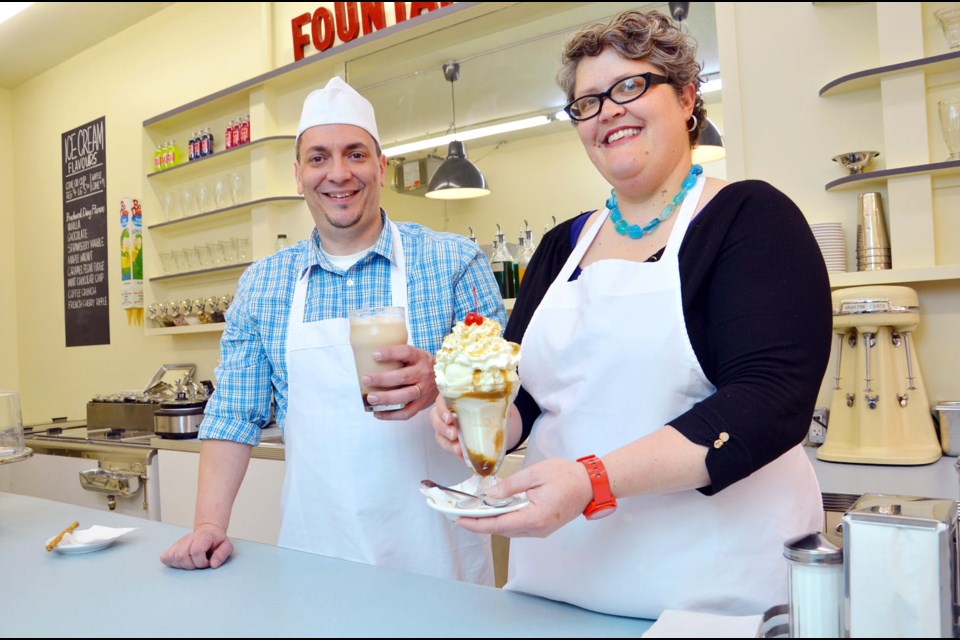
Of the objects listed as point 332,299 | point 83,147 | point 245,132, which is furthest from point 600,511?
point 83,147

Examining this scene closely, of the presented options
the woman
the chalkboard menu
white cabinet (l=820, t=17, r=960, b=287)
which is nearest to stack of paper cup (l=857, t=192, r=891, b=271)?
white cabinet (l=820, t=17, r=960, b=287)

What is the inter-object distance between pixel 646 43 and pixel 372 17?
9.60 feet

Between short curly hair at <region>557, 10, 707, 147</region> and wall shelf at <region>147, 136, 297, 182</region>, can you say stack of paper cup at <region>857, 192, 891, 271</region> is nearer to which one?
short curly hair at <region>557, 10, 707, 147</region>

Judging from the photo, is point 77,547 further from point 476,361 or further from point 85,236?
point 85,236

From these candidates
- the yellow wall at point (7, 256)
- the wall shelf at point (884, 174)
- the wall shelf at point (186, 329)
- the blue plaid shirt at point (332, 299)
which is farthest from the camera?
the yellow wall at point (7, 256)

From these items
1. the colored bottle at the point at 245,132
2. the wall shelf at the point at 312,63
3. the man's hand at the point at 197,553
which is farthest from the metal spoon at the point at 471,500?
the colored bottle at the point at 245,132

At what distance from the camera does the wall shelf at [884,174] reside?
233 centimetres

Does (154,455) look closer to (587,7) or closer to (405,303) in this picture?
(405,303)

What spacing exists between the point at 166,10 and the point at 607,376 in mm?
4893

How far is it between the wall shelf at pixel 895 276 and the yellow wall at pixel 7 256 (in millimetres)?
6223

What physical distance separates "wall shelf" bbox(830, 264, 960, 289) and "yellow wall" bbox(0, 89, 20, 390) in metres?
6.22

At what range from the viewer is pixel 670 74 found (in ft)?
3.97

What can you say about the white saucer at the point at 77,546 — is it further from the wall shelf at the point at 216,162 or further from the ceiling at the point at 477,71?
the wall shelf at the point at 216,162

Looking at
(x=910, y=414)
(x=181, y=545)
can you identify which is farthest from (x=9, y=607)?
(x=910, y=414)
